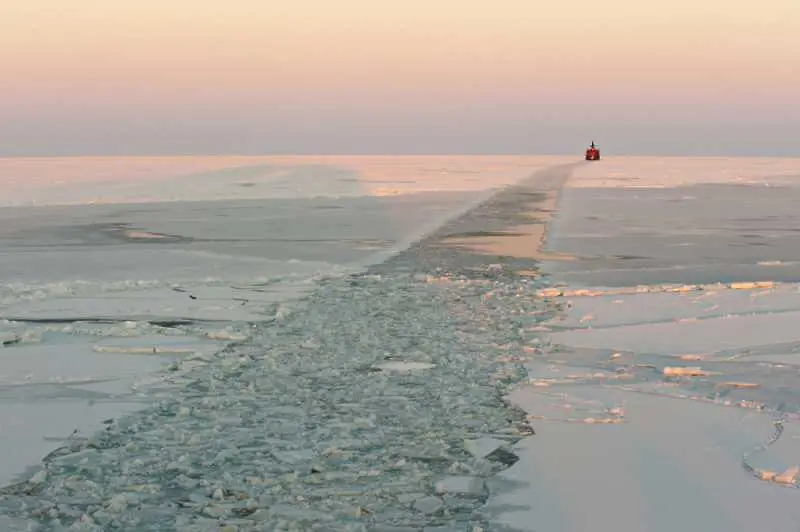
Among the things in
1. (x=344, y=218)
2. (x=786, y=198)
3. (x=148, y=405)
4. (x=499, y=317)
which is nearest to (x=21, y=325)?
(x=148, y=405)

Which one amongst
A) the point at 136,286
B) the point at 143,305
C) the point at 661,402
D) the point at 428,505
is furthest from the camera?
the point at 136,286

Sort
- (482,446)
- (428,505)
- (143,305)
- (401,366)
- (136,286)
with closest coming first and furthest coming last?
(428,505)
(482,446)
(401,366)
(143,305)
(136,286)

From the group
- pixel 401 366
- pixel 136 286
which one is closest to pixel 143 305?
pixel 136 286

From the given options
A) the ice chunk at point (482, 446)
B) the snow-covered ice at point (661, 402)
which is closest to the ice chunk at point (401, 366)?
the snow-covered ice at point (661, 402)

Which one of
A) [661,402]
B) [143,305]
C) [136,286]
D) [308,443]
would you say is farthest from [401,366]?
[136,286]

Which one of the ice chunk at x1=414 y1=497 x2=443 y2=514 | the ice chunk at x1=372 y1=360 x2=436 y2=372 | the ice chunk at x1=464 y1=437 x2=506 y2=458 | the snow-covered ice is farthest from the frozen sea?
the snow-covered ice

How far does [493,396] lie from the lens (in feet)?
19.1

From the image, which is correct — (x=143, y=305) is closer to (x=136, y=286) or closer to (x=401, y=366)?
(x=136, y=286)

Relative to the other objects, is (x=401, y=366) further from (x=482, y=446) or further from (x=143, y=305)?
(x=143, y=305)

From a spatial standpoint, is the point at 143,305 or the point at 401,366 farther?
the point at 143,305

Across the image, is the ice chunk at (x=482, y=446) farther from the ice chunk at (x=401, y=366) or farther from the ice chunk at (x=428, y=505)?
the ice chunk at (x=401, y=366)

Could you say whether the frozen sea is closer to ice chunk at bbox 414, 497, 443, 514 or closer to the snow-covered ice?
ice chunk at bbox 414, 497, 443, 514

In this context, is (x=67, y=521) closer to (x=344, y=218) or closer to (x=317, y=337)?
(x=317, y=337)

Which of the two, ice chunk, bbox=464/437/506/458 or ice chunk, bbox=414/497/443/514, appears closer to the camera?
ice chunk, bbox=414/497/443/514
